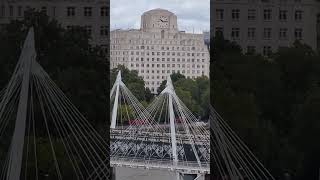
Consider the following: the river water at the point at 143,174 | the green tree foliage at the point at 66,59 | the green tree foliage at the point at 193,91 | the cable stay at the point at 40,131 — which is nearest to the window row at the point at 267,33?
the green tree foliage at the point at 193,91

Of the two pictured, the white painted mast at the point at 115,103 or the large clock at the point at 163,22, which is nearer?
the large clock at the point at 163,22

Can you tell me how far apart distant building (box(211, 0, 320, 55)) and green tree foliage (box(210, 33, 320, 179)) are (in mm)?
171

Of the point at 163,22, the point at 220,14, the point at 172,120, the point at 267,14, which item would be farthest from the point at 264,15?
the point at 172,120

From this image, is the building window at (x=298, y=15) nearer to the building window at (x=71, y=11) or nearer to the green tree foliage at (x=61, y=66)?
the green tree foliage at (x=61, y=66)

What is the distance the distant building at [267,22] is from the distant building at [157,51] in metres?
1.81

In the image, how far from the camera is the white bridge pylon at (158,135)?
590 inches

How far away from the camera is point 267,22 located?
1301 cm

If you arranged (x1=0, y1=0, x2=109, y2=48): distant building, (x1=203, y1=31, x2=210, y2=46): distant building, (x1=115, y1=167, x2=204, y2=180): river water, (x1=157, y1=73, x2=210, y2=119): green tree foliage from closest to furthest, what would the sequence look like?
(x1=0, y1=0, x2=109, y2=48): distant building < (x1=203, y1=31, x2=210, y2=46): distant building < (x1=115, y1=167, x2=204, y2=180): river water < (x1=157, y1=73, x2=210, y2=119): green tree foliage

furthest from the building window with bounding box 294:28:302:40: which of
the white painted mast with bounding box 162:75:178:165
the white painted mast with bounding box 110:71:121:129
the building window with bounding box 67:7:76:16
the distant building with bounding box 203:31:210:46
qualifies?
the building window with bounding box 67:7:76:16

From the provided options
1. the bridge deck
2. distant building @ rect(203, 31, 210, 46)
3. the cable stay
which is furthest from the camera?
the bridge deck

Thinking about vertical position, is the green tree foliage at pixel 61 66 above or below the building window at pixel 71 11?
below

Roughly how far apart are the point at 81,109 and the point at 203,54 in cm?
358

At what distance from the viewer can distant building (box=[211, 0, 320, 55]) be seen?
12.9 m

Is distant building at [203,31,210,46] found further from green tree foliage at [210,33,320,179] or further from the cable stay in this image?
the cable stay
